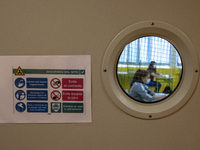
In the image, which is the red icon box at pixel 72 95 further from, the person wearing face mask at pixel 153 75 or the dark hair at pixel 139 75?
the person wearing face mask at pixel 153 75

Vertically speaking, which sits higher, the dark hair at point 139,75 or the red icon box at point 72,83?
the dark hair at point 139,75

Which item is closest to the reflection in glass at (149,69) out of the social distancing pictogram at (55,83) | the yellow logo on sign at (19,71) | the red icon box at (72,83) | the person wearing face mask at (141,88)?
the person wearing face mask at (141,88)

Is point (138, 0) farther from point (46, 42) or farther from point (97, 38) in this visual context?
point (46, 42)

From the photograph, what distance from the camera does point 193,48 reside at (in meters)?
0.96

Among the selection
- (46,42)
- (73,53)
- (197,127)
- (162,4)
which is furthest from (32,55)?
(197,127)

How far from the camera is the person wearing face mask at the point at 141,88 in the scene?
1091mm

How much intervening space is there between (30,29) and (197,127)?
1.19 meters

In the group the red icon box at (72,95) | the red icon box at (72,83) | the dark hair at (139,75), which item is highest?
Answer: the dark hair at (139,75)

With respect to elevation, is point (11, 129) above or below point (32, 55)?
below

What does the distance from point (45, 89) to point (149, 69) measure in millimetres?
689

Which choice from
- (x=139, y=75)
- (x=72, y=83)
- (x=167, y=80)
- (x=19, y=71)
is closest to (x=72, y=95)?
(x=72, y=83)

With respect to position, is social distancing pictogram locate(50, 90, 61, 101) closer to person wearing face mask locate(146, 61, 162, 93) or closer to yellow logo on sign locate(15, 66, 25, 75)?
yellow logo on sign locate(15, 66, 25, 75)

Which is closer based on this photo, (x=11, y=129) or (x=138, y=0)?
(x=138, y=0)

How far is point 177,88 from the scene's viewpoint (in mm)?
1057
